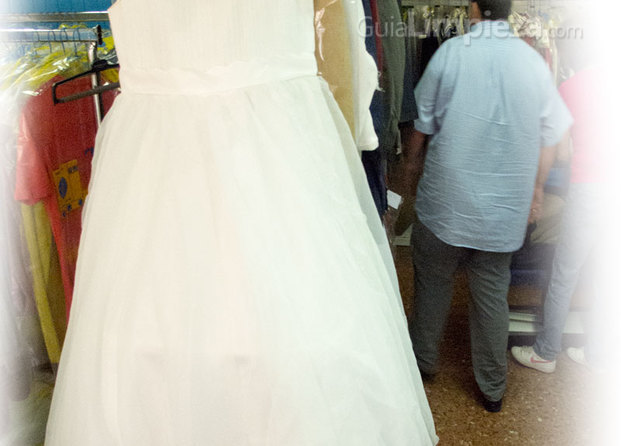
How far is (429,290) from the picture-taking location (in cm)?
168

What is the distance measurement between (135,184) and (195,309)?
0.23m

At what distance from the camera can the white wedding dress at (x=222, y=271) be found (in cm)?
82

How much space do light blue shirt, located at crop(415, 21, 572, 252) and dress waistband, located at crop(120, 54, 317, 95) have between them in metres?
0.63

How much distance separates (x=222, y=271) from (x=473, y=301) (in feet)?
3.28

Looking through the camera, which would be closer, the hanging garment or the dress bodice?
the dress bodice

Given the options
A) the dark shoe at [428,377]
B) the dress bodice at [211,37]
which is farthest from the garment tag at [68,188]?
the dark shoe at [428,377]

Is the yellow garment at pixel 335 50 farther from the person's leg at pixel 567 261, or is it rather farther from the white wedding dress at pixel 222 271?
the person's leg at pixel 567 261

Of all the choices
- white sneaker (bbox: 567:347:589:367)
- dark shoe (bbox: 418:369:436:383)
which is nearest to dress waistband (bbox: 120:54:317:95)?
dark shoe (bbox: 418:369:436:383)

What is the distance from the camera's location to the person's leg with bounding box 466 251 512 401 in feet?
5.09

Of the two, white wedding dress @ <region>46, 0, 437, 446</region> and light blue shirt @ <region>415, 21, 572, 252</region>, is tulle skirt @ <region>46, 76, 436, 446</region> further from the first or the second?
light blue shirt @ <region>415, 21, 572, 252</region>

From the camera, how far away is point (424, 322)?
5.64ft

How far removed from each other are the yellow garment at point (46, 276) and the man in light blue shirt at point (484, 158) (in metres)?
0.94

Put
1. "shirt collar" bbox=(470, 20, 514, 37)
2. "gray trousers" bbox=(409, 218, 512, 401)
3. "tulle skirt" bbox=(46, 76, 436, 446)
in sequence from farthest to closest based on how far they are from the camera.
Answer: "gray trousers" bbox=(409, 218, 512, 401) → "shirt collar" bbox=(470, 20, 514, 37) → "tulle skirt" bbox=(46, 76, 436, 446)

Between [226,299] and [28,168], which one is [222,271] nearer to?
[226,299]
